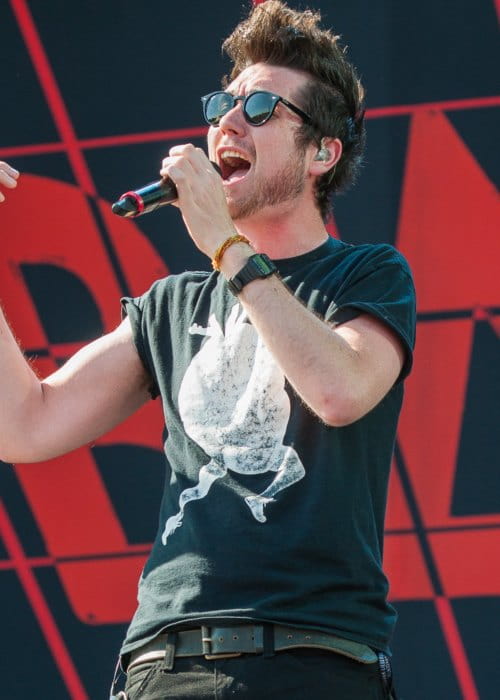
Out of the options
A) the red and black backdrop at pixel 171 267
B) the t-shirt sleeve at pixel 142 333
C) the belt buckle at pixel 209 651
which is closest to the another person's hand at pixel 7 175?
the t-shirt sleeve at pixel 142 333

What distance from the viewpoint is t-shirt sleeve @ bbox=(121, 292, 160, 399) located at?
2.08m

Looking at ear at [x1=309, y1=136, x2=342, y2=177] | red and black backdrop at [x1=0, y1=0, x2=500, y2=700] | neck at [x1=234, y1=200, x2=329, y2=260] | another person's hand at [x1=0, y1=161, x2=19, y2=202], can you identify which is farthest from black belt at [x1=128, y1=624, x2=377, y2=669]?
red and black backdrop at [x1=0, y1=0, x2=500, y2=700]

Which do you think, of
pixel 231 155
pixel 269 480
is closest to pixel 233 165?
pixel 231 155

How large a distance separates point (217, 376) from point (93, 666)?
1.48 m

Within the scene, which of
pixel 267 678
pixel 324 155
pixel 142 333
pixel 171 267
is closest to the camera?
pixel 267 678

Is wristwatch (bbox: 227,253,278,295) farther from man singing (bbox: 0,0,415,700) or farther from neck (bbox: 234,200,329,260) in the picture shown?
neck (bbox: 234,200,329,260)

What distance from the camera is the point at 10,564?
3166 mm

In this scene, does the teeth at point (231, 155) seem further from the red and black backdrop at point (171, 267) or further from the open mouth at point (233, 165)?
the red and black backdrop at point (171, 267)

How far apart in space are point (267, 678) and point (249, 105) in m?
1.01

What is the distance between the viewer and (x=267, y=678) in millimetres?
1703

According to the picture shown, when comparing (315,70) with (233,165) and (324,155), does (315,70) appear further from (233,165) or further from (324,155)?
(233,165)

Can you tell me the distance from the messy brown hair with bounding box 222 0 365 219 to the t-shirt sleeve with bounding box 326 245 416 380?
33cm

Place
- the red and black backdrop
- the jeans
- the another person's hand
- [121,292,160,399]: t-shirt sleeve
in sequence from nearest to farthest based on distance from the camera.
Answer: the jeans
the another person's hand
[121,292,160,399]: t-shirt sleeve
the red and black backdrop

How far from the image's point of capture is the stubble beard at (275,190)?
6.82ft
